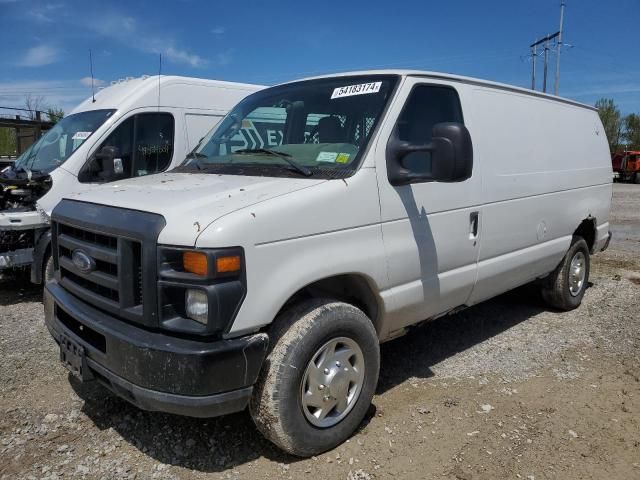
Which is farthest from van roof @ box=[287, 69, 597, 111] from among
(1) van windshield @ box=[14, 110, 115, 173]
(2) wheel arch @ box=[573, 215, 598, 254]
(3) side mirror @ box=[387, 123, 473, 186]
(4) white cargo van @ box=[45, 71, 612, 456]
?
(1) van windshield @ box=[14, 110, 115, 173]

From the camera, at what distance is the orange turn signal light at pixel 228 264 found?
2.53 meters

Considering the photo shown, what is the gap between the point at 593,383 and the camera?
420cm

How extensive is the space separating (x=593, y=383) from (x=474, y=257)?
1375 millimetres

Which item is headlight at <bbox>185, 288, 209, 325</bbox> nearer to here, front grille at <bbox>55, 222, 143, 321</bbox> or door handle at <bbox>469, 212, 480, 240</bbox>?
front grille at <bbox>55, 222, 143, 321</bbox>

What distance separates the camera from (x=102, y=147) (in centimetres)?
644

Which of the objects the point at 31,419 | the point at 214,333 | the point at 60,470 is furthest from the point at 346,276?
the point at 31,419

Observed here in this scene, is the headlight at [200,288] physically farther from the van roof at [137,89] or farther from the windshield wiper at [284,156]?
the van roof at [137,89]

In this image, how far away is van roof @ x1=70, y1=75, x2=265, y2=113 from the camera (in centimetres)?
678

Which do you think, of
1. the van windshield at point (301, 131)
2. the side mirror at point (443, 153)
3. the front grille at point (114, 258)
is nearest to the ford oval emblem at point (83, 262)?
the front grille at point (114, 258)

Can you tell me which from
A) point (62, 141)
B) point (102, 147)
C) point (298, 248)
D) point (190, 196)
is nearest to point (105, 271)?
point (190, 196)

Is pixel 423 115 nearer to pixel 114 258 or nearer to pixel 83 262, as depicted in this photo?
pixel 114 258

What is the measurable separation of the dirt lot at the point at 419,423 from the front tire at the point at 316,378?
180mm

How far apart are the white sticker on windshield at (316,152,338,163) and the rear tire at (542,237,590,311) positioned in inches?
138

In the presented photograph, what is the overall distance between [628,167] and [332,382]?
42058mm
